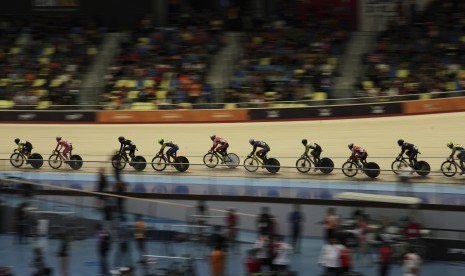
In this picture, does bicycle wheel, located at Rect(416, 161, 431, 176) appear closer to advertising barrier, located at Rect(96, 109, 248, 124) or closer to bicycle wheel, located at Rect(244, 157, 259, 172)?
bicycle wheel, located at Rect(244, 157, 259, 172)

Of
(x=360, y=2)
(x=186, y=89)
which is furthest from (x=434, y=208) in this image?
(x=360, y=2)

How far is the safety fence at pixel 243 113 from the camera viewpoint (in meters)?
26.9

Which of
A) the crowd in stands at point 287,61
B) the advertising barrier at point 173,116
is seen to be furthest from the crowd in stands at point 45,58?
the crowd in stands at point 287,61

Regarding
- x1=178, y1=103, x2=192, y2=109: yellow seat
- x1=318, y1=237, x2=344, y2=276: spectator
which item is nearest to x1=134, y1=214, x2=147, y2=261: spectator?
x1=318, y1=237, x2=344, y2=276: spectator

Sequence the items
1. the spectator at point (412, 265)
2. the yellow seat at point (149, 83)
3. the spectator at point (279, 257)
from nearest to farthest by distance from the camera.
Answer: the spectator at point (412, 265) → the spectator at point (279, 257) → the yellow seat at point (149, 83)

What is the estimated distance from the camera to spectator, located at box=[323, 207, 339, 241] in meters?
19.4


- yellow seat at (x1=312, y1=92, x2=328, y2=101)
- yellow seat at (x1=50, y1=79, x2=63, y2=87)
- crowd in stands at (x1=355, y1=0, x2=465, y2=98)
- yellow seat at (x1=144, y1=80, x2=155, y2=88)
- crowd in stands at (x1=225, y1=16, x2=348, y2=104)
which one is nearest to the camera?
crowd in stands at (x1=355, y1=0, x2=465, y2=98)

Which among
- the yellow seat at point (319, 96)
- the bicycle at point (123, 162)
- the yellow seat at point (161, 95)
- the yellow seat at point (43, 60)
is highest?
the yellow seat at point (43, 60)

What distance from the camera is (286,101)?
28.0 m

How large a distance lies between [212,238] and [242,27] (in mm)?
14523

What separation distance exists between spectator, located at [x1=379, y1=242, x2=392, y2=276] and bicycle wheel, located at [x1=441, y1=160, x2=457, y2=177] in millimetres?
4240

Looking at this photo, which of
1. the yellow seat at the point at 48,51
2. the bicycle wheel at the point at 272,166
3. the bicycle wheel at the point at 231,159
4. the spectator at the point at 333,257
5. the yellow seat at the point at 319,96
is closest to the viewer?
the spectator at the point at 333,257

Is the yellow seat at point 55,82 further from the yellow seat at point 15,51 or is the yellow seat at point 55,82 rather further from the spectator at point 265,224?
the spectator at point 265,224

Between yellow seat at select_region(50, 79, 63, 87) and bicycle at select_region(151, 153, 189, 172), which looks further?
yellow seat at select_region(50, 79, 63, 87)
